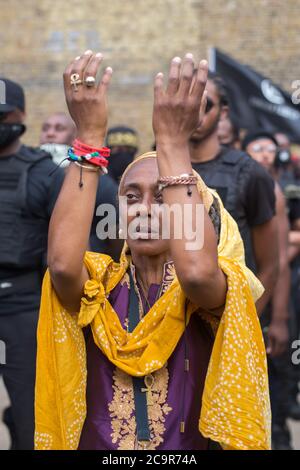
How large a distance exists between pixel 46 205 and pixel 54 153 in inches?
58.8

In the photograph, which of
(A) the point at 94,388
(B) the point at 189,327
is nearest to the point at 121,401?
(A) the point at 94,388

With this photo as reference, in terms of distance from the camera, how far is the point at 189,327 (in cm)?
286

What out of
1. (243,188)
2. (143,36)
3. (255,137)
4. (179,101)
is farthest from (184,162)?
(143,36)

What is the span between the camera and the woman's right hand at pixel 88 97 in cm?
270

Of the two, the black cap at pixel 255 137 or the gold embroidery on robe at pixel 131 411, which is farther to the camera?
the black cap at pixel 255 137

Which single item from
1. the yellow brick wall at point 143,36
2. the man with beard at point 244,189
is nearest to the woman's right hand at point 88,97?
the man with beard at point 244,189

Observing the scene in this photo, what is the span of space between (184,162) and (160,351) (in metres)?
0.59

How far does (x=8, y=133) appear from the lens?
16.2 ft

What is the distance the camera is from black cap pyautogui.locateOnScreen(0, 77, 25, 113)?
5004 millimetres

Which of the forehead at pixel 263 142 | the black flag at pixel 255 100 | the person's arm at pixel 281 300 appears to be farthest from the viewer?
the black flag at pixel 255 100

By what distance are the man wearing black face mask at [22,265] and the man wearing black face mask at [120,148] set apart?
2.79 m

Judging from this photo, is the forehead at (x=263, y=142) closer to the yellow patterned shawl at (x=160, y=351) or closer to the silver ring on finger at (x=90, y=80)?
the yellow patterned shawl at (x=160, y=351)

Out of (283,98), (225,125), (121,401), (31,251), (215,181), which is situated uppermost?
(283,98)

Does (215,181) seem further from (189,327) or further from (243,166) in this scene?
(189,327)
